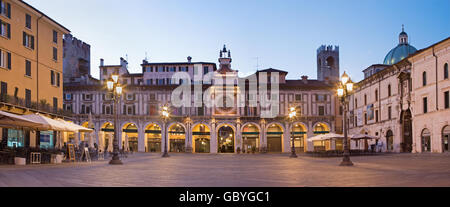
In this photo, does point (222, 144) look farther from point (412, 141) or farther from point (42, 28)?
point (42, 28)

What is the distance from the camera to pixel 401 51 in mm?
68125

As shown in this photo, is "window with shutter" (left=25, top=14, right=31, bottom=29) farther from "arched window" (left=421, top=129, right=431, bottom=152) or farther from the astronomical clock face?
"arched window" (left=421, top=129, right=431, bottom=152)

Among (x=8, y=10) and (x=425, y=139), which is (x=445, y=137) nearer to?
(x=425, y=139)

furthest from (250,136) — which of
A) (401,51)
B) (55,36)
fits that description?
(55,36)

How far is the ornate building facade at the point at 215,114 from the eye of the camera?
68062 millimetres

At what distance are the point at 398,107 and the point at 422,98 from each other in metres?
5.62

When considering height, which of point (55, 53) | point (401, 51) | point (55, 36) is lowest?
point (55, 53)

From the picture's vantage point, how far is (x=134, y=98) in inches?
2709

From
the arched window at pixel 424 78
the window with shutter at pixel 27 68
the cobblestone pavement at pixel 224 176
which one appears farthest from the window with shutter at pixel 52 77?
the arched window at pixel 424 78

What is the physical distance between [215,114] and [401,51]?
98.0 feet

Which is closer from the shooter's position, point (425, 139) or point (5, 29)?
point (5, 29)

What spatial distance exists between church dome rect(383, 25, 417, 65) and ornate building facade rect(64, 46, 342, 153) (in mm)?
10641

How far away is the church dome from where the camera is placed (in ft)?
222
